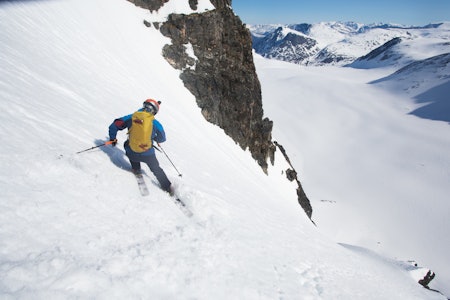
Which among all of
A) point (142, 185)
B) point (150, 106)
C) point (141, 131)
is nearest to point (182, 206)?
point (142, 185)

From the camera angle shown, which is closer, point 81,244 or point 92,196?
point 81,244

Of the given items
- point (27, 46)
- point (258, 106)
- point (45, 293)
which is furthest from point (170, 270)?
point (258, 106)

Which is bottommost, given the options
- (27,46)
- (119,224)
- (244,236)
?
(244,236)

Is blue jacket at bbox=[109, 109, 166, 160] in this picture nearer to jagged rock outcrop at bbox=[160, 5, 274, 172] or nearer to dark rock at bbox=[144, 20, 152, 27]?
jagged rock outcrop at bbox=[160, 5, 274, 172]

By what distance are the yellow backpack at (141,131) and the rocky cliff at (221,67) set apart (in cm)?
2031

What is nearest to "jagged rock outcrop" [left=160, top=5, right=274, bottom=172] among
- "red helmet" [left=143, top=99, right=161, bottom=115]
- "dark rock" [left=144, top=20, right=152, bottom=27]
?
"dark rock" [left=144, top=20, right=152, bottom=27]

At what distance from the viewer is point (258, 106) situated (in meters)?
37.7

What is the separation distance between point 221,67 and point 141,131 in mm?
27707

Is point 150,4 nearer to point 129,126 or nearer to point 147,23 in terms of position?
point 147,23

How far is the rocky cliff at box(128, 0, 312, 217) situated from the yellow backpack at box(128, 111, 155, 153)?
66.6ft

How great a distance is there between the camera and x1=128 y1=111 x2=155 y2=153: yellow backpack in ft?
19.3

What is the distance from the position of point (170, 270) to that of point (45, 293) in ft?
5.19

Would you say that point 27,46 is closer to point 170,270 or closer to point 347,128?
point 170,270

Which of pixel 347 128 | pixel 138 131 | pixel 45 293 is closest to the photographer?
pixel 45 293
